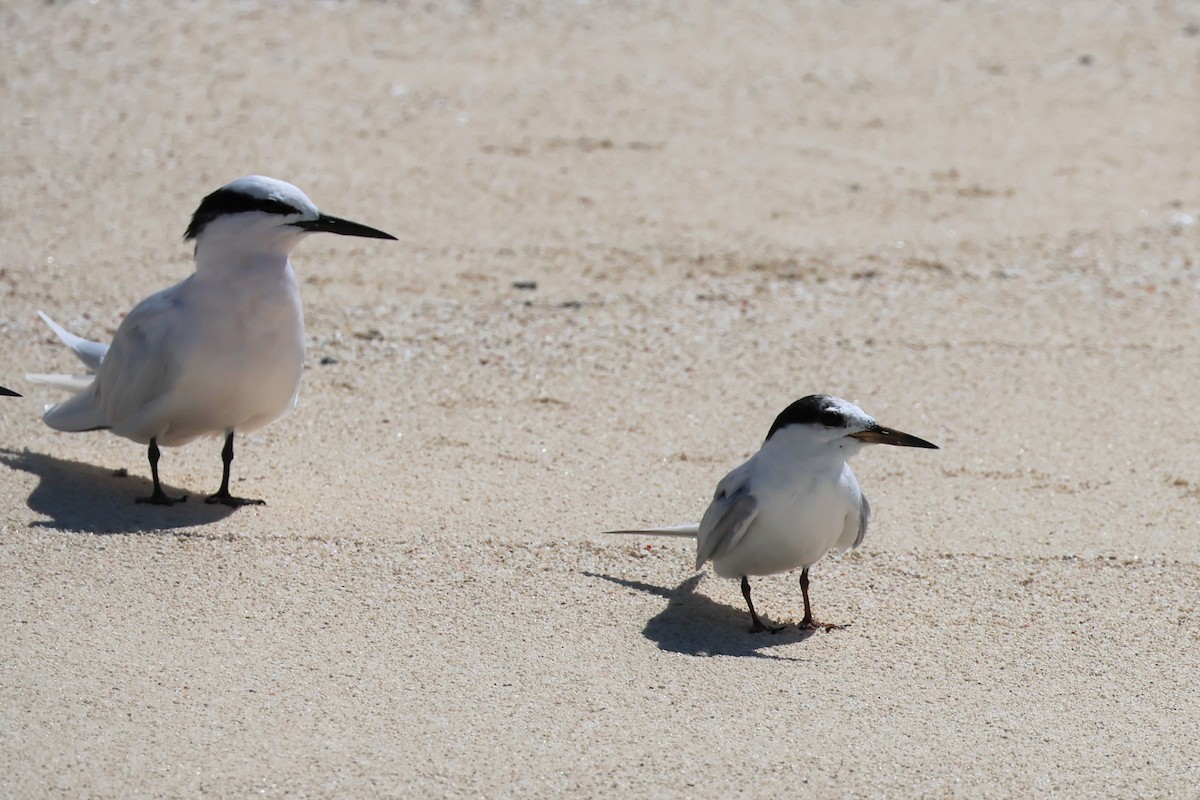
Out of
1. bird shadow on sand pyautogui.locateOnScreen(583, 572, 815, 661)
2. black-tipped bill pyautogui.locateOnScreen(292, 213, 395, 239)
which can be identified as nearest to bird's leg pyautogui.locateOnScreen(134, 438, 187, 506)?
black-tipped bill pyautogui.locateOnScreen(292, 213, 395, 239)

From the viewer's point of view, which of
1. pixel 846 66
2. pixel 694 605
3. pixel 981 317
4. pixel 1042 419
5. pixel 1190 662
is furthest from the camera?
pixel 846 66

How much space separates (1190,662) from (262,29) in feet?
27.3

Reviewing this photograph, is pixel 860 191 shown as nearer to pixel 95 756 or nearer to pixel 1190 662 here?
pixel 1190 662

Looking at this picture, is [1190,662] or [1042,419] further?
[1042,419]

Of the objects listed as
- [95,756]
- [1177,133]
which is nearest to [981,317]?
[1177,133]

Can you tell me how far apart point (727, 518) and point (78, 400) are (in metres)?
2.50

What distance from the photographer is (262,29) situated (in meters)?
10.7

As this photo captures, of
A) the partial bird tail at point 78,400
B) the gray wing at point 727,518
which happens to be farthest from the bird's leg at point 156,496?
the gray wing at point 727,518

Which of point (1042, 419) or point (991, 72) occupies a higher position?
point (991, 72)

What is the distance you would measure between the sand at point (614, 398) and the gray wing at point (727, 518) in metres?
0.25

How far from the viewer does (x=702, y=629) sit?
438 centimetres

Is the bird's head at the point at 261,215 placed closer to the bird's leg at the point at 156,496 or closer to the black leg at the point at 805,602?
the bird's leg at the point at 156,496

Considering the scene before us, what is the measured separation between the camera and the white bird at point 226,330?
4965mm

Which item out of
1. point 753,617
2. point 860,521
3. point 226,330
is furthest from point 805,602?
point 226,330
